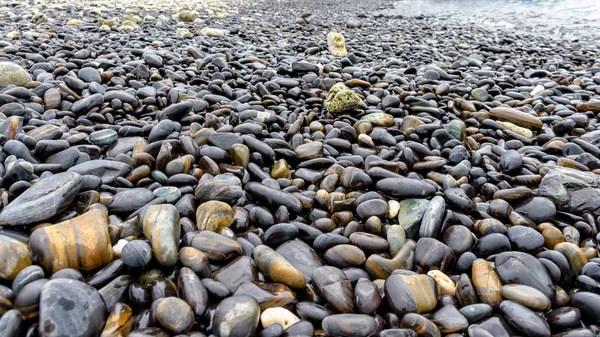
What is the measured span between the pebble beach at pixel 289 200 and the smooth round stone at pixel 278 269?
0.01 metres

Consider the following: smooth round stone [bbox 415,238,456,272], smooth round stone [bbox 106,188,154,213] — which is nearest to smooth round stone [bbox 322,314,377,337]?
smooth round stone [bbox 415,238,456,272]

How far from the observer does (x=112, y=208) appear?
7.53 ft

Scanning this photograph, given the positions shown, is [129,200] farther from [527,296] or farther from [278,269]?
[527,296]

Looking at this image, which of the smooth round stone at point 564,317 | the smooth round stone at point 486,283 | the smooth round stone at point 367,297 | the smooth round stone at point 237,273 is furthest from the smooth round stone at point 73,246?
the smooth round stone at point 564,317

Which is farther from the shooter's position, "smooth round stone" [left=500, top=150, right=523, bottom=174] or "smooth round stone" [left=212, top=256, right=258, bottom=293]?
"smooth round stone" [left=500, top=150, right=523, bottom=174]

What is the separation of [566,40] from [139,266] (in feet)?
39.1

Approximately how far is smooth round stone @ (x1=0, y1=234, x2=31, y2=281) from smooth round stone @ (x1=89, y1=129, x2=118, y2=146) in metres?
1.33

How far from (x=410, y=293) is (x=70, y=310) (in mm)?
1585

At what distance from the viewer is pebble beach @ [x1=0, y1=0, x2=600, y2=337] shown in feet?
5.68

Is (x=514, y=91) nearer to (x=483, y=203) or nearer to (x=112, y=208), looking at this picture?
(x=483, y=203)

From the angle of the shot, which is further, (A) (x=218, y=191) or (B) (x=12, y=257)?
(A) (x=218, y=191)

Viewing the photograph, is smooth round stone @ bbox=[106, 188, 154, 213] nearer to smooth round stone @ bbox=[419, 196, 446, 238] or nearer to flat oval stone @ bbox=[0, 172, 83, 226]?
flat oval stone @ bbox=[0, 172, 83, 226]

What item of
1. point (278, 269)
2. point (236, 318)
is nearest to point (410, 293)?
point (278, 269)

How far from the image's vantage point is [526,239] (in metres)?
2.20
